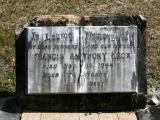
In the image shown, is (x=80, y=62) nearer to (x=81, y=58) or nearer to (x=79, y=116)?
(x=81, y=58)

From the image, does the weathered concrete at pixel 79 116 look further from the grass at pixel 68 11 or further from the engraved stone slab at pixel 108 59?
the grass at pixel 68 11

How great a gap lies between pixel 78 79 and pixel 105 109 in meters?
0.55

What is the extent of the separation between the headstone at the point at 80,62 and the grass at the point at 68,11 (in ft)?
7.13

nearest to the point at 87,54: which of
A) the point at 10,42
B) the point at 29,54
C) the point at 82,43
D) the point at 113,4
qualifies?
the point at 82,43

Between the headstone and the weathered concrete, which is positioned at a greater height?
the headstone

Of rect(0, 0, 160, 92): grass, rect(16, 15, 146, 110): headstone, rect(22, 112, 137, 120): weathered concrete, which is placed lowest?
rect(22, 112, 137, 120): weathered concrete

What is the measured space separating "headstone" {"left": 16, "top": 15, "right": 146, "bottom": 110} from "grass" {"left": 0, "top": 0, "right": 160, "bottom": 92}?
2.17 meters

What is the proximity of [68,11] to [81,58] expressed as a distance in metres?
4.73

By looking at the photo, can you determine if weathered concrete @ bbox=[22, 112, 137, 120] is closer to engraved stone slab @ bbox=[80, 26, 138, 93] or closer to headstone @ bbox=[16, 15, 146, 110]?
headstone @ bbox=[16, 15, 146, 110]

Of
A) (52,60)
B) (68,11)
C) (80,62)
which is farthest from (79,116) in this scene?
(68,11)

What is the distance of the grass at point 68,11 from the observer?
9.80 m

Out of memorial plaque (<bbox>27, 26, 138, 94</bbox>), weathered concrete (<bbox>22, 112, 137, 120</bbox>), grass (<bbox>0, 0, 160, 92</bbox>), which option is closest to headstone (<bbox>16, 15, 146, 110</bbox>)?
memorial plaque (<bbox>27, 26, 138, 94</bbox>)

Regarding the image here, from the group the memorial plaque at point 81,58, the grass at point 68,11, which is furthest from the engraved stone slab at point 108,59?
the grass at point 68,11

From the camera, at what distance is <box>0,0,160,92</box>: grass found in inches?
386
